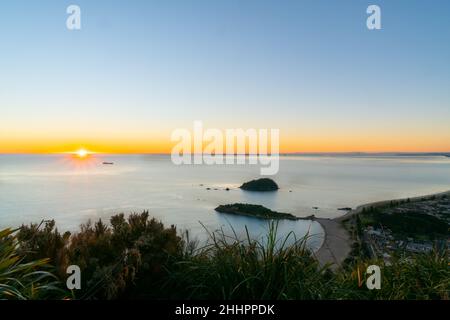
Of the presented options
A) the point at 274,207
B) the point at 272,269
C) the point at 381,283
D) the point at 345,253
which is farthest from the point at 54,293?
the point at 274,207

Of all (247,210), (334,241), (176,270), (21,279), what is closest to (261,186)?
(247,210)

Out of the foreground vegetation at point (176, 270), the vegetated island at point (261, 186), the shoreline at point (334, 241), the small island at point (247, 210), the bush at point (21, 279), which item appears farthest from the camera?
the vegetated island at point (261, 186)

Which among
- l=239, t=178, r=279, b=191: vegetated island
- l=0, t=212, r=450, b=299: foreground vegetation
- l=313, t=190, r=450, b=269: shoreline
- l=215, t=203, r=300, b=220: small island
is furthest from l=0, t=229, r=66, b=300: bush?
l=239, t=178, r=279, b=191: vegetated island

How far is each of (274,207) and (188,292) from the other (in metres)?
50.9

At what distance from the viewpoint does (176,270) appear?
12.4 ft

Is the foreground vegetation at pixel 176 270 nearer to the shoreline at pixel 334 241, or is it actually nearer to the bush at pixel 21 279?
the bush at pixel 21 279

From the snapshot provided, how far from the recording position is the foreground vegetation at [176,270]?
3123 millimetres

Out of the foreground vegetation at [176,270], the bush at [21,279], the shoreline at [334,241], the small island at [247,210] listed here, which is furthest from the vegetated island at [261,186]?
the bush at [21,279]

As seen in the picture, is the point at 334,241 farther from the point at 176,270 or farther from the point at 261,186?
the point at 261,186

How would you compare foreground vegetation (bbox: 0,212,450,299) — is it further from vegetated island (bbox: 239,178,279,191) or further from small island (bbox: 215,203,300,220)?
vegetated island (bbox: 239,178,279,191)

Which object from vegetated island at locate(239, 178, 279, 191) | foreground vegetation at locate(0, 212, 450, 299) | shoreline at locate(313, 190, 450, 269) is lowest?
shoreline at locate(313, 190, 450, 269)

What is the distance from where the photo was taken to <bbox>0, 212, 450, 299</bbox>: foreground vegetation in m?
3.12

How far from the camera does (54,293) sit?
10.3 ft
